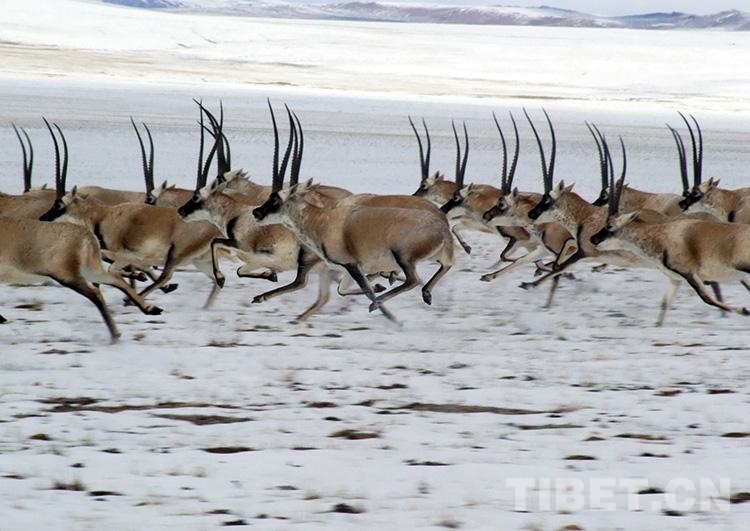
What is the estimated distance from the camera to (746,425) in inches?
252

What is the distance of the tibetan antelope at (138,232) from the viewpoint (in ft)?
32.9

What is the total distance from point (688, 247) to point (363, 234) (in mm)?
2316

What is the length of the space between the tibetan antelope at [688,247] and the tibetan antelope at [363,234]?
4.41 feet

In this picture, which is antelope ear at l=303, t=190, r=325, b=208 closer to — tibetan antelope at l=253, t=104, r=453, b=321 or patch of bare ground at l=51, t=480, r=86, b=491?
tibetan antelope at l=253, t=104, r=453, b=321

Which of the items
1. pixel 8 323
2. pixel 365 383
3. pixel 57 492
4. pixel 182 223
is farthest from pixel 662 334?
pixel 57 492

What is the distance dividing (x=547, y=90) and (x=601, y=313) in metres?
41.8

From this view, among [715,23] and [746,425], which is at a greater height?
[715,23]

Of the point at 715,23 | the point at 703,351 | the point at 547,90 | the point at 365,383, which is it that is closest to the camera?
the point at 365,383

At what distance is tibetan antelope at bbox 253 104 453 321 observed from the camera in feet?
31.8

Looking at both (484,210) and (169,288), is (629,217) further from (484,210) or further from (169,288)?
(169,288)

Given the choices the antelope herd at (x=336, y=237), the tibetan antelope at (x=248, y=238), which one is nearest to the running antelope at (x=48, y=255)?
the antelope herd at (x=336, y=237)

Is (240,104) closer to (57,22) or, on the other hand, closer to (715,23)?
(57,22)

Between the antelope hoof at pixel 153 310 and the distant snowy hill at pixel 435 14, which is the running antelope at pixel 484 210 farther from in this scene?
the distant snowy hill at pixel 435 14

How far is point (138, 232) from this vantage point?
10055mm
